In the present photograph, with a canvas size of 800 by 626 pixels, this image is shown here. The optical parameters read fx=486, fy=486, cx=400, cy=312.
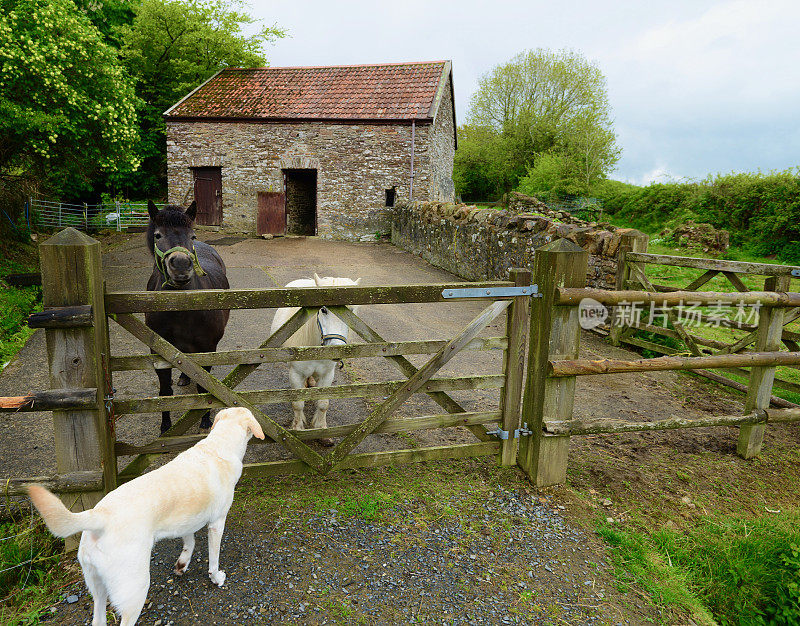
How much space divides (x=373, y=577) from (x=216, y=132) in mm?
20479

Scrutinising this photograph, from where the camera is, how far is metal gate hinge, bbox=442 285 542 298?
3527 millimetres

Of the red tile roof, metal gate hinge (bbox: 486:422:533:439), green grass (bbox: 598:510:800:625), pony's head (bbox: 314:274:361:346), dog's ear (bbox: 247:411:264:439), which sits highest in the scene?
the red tile roof

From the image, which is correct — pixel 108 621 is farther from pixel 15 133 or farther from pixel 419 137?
pixel 419 137

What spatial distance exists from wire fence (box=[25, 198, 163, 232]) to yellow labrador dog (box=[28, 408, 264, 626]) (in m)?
20.5

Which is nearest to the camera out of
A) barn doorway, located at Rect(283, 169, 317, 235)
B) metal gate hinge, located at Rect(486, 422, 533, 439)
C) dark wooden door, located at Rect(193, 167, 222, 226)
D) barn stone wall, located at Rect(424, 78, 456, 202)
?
metal gate hinge, located at Rect(486, 422, 533, 439)

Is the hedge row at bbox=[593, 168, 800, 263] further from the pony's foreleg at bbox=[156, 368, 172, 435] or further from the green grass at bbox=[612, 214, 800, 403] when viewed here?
the pony's foreleg at bbox=[156, 368, 172, 435]

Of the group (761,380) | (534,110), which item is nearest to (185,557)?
(761,380)

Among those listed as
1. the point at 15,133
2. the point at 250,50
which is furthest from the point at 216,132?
the point at 250,50

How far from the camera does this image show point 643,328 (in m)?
7.59

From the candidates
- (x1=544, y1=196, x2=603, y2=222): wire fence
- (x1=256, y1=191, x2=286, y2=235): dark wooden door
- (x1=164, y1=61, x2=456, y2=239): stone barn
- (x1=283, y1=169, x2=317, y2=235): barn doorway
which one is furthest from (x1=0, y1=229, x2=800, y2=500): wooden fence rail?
(x1=544, y1=196, x2=603, y2=222): wire fence

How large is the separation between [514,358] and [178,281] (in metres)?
2.85

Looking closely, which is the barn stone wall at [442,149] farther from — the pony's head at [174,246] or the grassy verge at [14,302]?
the pony's head at [174,246]

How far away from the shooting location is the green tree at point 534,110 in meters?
34.5

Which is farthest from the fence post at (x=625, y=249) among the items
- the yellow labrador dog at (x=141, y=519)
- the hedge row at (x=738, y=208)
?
the hedge row at (x=738, y=208)
